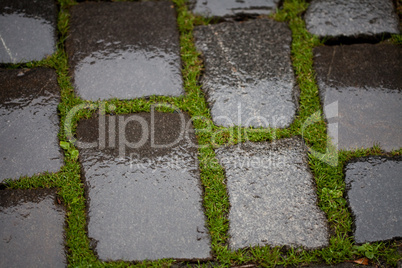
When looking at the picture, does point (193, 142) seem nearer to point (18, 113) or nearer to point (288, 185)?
point (288, 185)

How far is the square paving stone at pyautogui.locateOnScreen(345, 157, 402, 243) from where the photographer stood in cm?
167

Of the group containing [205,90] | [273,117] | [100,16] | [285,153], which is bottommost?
[285,153]

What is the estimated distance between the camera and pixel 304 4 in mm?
2373

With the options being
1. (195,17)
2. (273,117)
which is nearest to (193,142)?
(273,117)

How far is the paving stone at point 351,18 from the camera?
2.26 m

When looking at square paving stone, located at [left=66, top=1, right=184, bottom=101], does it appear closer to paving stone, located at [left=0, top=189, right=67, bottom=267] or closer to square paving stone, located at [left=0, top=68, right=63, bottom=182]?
square paving stone, located at [left=0, top=68, right=63, bottom=182]

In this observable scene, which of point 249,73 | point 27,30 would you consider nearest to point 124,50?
point 27,30

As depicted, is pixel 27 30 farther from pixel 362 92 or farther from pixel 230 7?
pixel 362 92

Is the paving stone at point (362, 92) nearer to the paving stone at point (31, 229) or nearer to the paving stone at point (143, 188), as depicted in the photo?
the paving stone at point (143, 188)

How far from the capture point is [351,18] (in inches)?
90.5

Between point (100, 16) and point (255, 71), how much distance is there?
1066 mm

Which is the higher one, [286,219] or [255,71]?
[255,71]

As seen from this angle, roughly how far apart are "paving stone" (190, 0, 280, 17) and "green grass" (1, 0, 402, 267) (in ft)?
0.33

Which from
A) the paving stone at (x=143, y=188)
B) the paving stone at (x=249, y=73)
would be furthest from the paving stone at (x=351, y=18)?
the paving stone at (x=143, y=188)
